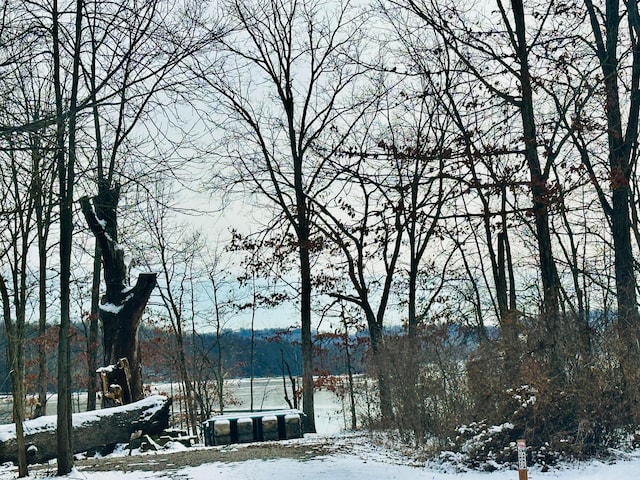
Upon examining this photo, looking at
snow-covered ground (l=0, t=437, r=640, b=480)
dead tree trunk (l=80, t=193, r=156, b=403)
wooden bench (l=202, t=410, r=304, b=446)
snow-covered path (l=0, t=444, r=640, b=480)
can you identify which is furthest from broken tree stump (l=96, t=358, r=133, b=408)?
snow-covered path (l=0, t=444, r=640, b=480)

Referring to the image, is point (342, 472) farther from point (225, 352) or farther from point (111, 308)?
point (225, 352)

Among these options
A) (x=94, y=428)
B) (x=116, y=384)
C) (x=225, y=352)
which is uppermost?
(x=225, y=352)

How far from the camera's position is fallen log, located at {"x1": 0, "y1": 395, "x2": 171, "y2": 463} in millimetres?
14203

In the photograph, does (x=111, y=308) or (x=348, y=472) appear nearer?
(x=348, y=472)

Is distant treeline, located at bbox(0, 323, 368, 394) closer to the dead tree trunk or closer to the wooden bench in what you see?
the wooden bench

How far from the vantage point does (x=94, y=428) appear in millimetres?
15914

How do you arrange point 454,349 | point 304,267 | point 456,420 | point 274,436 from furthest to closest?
1. point 304,267
2. point 274,436
3. point 454,349
4. point 456,420

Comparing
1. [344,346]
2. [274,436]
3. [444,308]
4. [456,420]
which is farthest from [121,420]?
[444,308]

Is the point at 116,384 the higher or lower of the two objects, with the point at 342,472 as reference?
higher

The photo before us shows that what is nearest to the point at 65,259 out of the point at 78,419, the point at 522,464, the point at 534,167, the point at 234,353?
the point at 78,419

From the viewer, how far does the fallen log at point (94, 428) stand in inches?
559

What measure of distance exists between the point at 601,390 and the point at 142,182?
7572mm

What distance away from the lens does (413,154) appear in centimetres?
1462

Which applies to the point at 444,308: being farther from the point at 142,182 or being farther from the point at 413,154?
the point at 142,182
